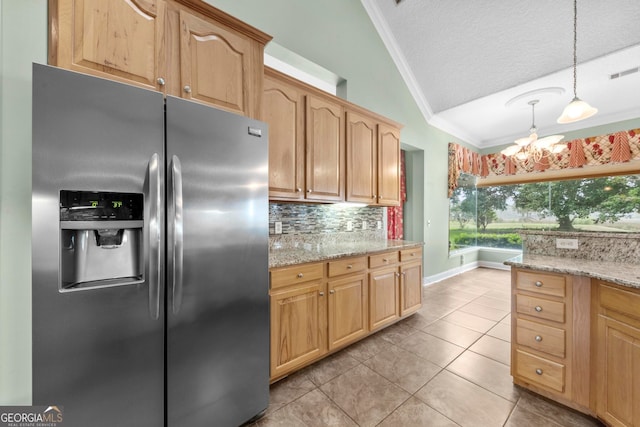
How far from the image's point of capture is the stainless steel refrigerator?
0.92 m

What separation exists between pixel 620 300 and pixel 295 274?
6.12 feet

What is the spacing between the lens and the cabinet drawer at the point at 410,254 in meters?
2.68

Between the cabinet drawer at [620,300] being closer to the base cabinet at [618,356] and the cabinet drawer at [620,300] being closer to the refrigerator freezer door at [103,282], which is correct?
the base cabinet at [618,356]

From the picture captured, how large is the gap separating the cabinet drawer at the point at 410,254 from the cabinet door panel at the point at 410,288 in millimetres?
80

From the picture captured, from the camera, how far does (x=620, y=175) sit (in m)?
4.04

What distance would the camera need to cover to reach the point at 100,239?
106 cm

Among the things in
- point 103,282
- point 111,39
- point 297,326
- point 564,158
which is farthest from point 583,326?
point 564,158

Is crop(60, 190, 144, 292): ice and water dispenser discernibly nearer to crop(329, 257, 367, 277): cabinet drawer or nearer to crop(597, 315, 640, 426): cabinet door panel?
crop(329, 257, 367, 277): cabinet drawer

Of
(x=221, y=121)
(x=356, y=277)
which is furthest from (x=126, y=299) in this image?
(x=356, y=277)

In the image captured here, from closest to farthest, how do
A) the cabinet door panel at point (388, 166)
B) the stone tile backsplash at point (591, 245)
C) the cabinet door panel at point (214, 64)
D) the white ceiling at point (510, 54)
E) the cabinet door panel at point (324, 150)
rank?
the cabinet door panel at point (214, 64), the stone tile backsplash at point (591, 245), the cabinet door panel at point (324, 150), the white ceiling at point (510, 54), the cabinet door panel at point (388, 166)

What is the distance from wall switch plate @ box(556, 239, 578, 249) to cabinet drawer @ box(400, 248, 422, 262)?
4.02ft

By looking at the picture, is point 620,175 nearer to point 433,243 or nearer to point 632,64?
point 632,64

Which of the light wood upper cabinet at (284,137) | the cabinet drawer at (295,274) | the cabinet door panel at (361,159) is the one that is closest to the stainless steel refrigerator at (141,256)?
the cabinet drawer at (295,274)

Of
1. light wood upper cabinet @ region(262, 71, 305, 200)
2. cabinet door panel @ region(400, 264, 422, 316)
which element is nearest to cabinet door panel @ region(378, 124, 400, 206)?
cabinet door panel @ region(400, 264, 422, 316)
